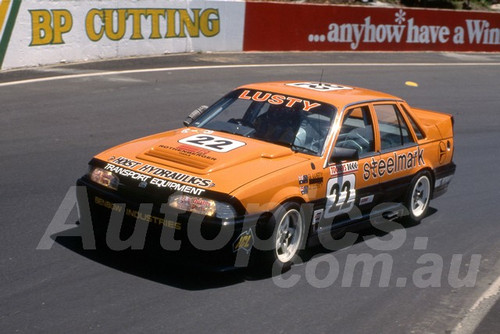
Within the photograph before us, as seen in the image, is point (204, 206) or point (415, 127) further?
point (415, 127)

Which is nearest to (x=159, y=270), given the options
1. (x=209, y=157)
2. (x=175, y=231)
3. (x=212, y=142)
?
(x=175, y=231)

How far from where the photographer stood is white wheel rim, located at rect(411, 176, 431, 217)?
8.89m

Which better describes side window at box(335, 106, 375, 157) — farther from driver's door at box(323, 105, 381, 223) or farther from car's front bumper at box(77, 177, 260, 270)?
car's front bumper at box(77, 177, 260, 270)

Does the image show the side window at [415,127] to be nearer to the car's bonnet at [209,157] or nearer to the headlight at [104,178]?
the car's bonnet at [209,157]

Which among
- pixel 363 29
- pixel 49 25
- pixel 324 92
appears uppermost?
pixel 324 92

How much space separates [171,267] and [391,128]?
3.04 m

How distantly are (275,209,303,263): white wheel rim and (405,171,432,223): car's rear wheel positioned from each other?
2.01 meters

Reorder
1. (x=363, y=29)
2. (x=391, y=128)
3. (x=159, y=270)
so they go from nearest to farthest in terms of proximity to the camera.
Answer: (x=159, y=270), (x=391, y=128), (x=363, y=29)

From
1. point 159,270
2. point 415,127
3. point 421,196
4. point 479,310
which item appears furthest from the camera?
point 421,196

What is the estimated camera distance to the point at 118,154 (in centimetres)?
721

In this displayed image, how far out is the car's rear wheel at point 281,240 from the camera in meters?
6.67

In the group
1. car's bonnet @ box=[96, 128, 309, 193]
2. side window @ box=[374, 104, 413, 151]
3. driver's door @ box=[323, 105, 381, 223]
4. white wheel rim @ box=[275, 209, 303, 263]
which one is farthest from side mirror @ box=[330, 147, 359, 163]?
side window @ box=[374, 104, 413, 151]

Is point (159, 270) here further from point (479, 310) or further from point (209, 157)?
point (479, 310)

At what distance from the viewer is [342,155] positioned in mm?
7422
